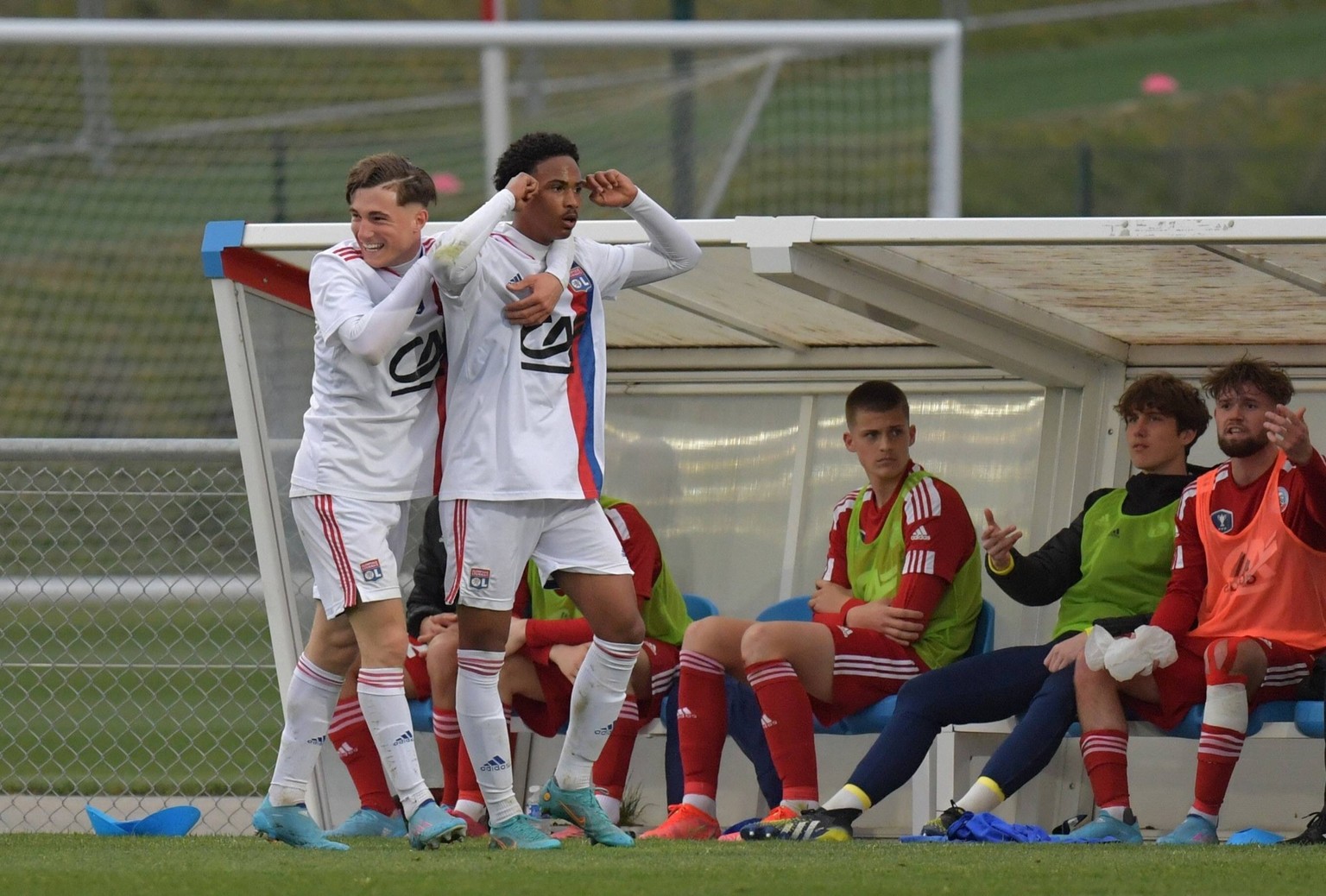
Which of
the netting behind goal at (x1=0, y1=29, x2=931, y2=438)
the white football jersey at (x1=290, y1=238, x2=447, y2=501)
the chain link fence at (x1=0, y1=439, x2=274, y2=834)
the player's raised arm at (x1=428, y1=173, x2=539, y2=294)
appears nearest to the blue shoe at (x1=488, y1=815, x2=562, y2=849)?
the white football jersey at (x1=290, y1=238, x2=447, y2=501)

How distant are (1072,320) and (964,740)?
1.40 m

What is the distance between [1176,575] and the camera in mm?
5430

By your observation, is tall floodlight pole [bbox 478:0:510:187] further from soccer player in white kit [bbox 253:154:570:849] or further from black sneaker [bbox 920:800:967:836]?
black sneaker [bbox 920:800:967:836]

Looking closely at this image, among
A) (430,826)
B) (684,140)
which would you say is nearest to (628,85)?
(684,140)

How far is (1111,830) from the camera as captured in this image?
16.8ft

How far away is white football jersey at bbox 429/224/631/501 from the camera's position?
461 cm

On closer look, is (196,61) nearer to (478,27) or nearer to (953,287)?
(478,27)

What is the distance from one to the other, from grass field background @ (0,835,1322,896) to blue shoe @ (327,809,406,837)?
34.2 inches

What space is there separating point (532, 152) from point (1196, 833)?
2.50 meters

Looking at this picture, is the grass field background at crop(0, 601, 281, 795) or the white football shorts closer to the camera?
the white football shorts

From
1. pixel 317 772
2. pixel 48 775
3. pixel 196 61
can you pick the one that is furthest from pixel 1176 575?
pixel 196 61

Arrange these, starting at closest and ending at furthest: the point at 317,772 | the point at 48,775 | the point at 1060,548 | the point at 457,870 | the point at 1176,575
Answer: the point at 457,870
the point at 1176,575
the point at 1060,548
the point at 317,772
the point at 48,775

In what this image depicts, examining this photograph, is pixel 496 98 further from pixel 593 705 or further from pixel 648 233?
pixel 593 705

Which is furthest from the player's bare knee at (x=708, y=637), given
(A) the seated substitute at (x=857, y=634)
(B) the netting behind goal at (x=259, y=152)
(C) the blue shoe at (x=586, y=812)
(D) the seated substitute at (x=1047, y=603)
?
(B) the netting behind goal at (x=259, y=152)
